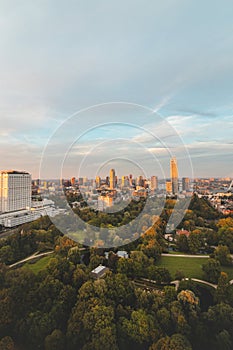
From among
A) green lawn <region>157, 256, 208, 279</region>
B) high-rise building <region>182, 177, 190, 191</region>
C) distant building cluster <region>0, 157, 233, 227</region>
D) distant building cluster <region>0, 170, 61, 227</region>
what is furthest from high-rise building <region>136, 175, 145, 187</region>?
green lawn <region>157, 256, 208, 279</region>

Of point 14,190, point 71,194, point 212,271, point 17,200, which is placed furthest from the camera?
point 17,200

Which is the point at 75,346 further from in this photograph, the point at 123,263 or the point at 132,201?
the point at 132,201

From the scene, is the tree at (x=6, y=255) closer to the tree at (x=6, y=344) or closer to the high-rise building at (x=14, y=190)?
the tree at (x=6, y=344)

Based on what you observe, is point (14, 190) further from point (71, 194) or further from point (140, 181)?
point (140, 181)

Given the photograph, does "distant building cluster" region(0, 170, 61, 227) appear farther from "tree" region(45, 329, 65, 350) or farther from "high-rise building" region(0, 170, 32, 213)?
"tree" region(45, 329, 65, 350)

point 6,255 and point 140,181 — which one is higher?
point 140,181

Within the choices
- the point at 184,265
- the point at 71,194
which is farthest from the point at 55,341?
the point at 71,194
